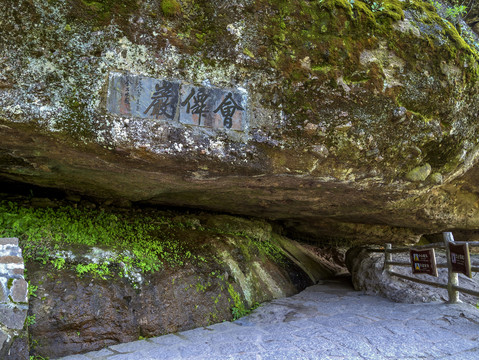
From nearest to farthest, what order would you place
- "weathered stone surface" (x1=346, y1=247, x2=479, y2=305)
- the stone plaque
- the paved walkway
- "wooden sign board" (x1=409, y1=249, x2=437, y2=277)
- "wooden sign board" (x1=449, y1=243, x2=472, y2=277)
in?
the paved walkway → the stone plaque → "wooden sign board" (x1=449, y1=243, x2=472, y2=277) → "wooden sign board" (x1=409, y1=249, x2=437, y2=277) → "weathered stone surface" (x1=346, y1=247, x2=479, y2=305)

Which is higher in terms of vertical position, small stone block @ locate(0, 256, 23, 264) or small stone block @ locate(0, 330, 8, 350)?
small stone block @ locate(0, 256, 23, 264)

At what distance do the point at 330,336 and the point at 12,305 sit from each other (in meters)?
3.69

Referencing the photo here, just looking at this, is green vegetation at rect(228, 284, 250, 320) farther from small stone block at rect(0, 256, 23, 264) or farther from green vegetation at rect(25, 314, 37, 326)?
small stone block at rect(0, 256, 23, 264)

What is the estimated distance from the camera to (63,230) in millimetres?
5297

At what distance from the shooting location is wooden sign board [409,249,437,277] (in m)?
5.85

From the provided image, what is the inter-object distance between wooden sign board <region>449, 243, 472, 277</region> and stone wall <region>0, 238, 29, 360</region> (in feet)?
18.9

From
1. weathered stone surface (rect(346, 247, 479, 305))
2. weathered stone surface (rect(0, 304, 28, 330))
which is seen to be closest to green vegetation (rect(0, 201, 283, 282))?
weathered stone surface (rect(0, 304, 28, 330))

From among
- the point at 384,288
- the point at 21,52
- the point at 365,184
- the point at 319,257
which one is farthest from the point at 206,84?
the point at 319,257

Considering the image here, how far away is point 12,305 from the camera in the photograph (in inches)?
132

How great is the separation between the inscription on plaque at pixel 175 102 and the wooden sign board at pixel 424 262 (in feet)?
13.3

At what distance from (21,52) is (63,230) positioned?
2.63 meters

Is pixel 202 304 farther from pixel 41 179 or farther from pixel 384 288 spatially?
pixel 384 288

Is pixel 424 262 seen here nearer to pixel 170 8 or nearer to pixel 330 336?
pixel 330 336

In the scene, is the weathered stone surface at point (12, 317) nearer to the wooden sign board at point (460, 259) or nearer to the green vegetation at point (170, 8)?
the green vegetation at point (170, 8)
